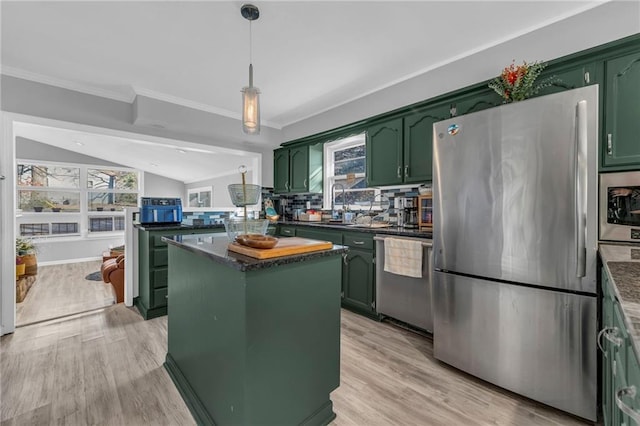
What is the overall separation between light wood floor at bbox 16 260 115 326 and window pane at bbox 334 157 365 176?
11.0ft

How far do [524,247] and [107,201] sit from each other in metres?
8.24

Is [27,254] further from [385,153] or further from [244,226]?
[385,153]

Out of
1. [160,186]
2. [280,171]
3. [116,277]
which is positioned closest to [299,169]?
[280,171]

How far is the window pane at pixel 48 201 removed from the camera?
5734 mm

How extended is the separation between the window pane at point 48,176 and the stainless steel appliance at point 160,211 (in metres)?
4.96

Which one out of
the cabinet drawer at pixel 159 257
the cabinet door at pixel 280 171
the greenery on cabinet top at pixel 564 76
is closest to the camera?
the greenery on cabinet top at pixel 564 76

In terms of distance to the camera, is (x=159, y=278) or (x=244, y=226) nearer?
(x=244, y=226)

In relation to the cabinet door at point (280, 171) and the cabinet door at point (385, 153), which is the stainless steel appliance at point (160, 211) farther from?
the cabinet door at point (385, 153)

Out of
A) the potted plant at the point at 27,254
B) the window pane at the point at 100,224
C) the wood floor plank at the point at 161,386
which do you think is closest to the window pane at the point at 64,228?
the window pane at the point at 100,224

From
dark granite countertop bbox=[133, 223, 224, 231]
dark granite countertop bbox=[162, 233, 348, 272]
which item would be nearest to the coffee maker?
dark granite countertop bbox=[162, 233, 348, 272]

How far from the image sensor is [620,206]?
1.58 metres

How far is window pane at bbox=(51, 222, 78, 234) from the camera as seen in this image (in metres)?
5.95

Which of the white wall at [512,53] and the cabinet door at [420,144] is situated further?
the cabinet door at [420,144]

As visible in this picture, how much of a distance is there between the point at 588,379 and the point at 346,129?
9.85ft
